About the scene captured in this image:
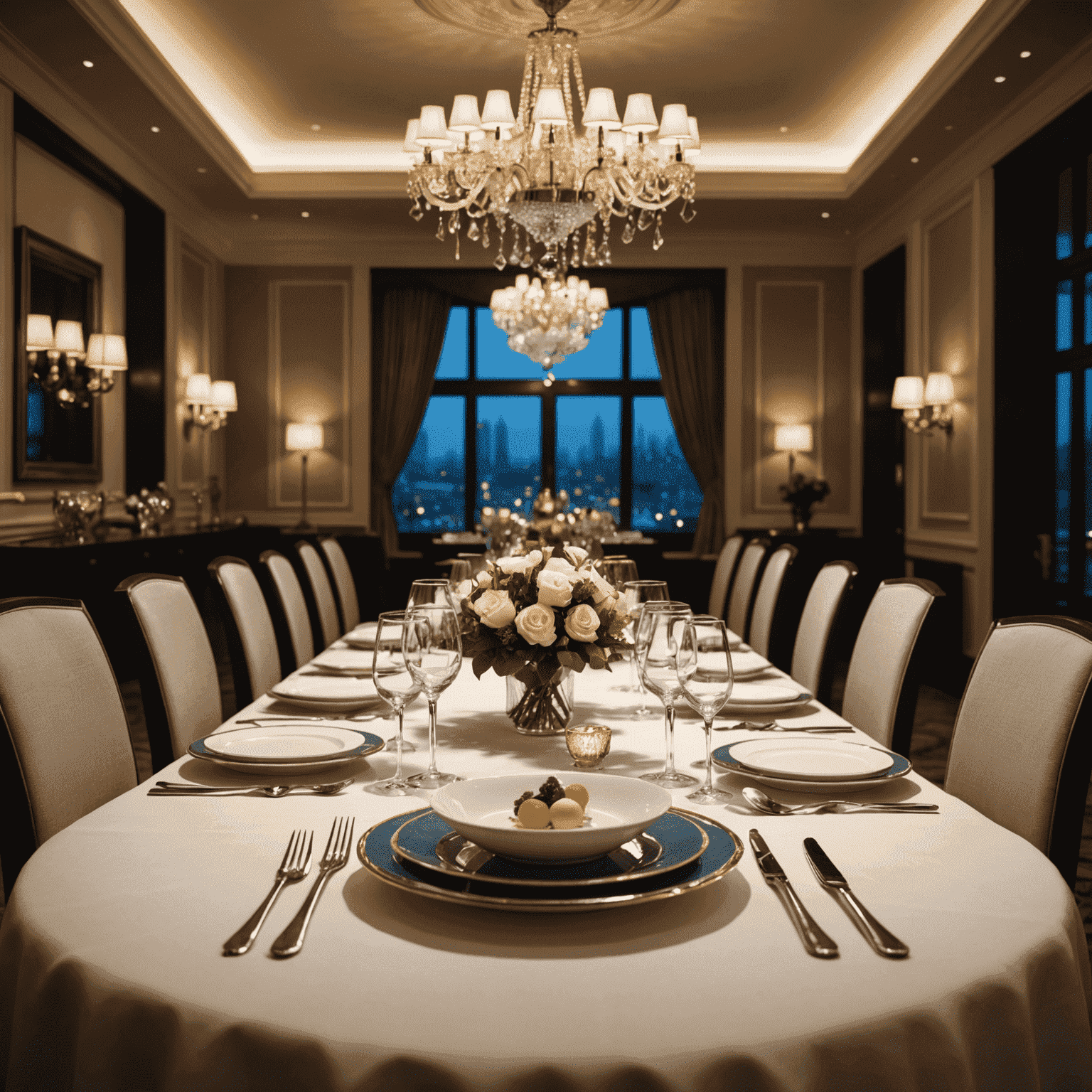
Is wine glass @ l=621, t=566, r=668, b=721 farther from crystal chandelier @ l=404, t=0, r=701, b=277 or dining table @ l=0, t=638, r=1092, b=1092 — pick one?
crystal chandelier @ l=404, t=0, r=701, b=277

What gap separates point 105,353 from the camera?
17.4ft

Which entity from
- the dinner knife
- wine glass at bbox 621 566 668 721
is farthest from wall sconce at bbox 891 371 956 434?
the dinner knife

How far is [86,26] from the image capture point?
4441 millimetres

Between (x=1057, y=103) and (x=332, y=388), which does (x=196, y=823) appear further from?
(x=332, y=388)

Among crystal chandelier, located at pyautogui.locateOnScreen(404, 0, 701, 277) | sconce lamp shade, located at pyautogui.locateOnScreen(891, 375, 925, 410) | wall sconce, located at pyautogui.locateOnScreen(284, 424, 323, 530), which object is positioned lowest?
wall sconce, located at pyautogui.locateOnScreen(284, 424, 323, 530)

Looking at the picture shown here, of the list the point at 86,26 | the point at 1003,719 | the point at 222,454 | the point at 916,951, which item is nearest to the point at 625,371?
the point at 222,454

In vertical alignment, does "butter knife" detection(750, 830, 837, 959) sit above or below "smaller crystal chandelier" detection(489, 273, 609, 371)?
below

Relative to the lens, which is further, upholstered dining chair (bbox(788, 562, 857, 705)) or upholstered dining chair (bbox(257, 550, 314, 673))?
upholstered dining chair (bbox(257, 550, 314, 673))

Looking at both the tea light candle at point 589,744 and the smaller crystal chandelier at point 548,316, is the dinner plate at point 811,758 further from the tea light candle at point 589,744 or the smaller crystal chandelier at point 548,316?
the smaller crystal chandelier at point 548,316

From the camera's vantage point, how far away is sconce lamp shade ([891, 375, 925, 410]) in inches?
246

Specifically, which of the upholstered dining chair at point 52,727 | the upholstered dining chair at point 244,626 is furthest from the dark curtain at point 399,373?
the upholstered dining chair at point 52,727

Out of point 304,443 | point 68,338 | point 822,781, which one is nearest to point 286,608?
point 822,781

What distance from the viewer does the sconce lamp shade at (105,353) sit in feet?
17.4

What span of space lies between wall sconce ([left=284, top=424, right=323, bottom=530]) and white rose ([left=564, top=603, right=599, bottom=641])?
21.1 feet
